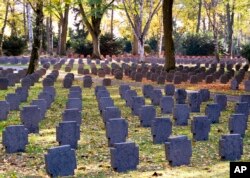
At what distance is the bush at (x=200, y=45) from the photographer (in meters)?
49.3

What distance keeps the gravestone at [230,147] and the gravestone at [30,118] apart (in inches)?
161

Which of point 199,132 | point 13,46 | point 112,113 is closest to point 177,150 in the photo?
point 199,132

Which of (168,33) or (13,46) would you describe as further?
(13,46)

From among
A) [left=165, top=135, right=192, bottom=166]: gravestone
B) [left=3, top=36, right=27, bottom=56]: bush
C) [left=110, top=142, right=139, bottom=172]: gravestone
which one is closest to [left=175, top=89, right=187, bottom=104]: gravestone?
[left=165, top=135, right=192, bottom=166]: gravestone

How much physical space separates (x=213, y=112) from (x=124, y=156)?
4.77 m

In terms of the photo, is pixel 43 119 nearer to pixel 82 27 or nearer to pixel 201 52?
pixel 201 52

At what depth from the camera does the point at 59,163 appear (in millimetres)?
7465

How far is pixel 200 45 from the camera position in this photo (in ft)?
164

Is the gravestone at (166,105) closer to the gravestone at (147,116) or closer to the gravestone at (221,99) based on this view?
the gravestone at (221,99)

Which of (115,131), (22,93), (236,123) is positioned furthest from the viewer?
(22,93)

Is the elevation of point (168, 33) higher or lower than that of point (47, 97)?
higher

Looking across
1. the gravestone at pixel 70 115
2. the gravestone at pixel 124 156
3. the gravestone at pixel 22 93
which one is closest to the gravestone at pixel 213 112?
the gravestone at pixel 70 115

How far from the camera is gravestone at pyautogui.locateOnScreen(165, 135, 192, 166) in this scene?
816 cm

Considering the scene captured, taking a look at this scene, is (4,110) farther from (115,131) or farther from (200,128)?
(200,128)
